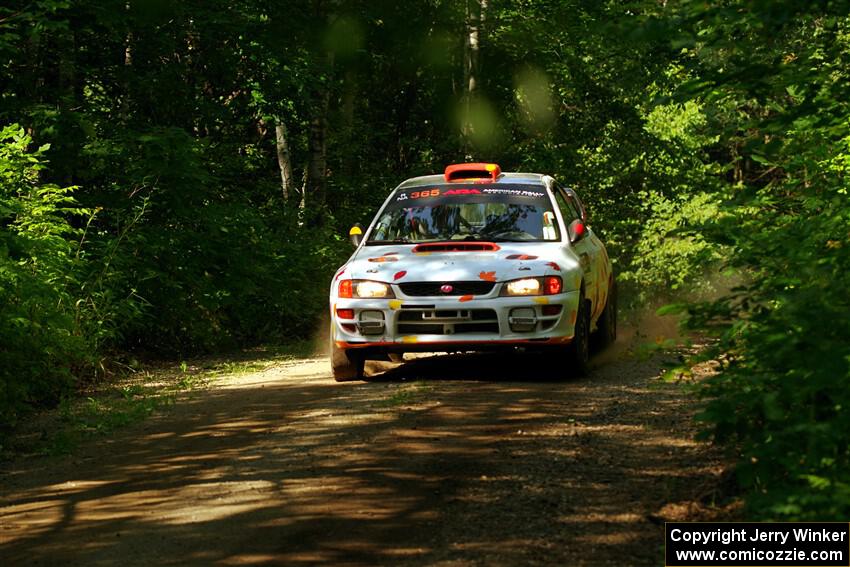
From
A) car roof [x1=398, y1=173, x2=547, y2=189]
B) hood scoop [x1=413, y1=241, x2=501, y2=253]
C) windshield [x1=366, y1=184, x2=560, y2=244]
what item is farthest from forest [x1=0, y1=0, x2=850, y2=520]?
A: hood scoop [x1=413, y1=241, x2=501, y2=253]

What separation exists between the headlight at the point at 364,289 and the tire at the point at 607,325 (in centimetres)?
337

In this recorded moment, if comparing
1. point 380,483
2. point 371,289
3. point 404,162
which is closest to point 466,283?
point 371,289

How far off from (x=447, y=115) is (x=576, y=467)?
2377 centimetres

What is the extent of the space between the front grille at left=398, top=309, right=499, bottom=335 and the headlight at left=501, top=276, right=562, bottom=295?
0.26m

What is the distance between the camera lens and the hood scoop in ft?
39.5

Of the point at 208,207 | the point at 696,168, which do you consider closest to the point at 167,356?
the point at 208,207

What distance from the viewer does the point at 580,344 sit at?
1199 cm

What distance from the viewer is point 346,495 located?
7141mm

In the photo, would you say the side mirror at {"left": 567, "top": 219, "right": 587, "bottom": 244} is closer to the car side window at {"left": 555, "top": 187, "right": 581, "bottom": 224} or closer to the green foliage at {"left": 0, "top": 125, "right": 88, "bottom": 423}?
the car side window at {"left": 555, "top": 187, "right": 581, "bottom": 224}

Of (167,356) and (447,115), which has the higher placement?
(447,115)

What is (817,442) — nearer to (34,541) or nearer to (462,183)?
(34,541)

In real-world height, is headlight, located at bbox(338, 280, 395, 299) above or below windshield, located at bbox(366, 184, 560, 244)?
below

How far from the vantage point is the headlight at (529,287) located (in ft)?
37.9

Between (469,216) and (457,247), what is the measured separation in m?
0.81
